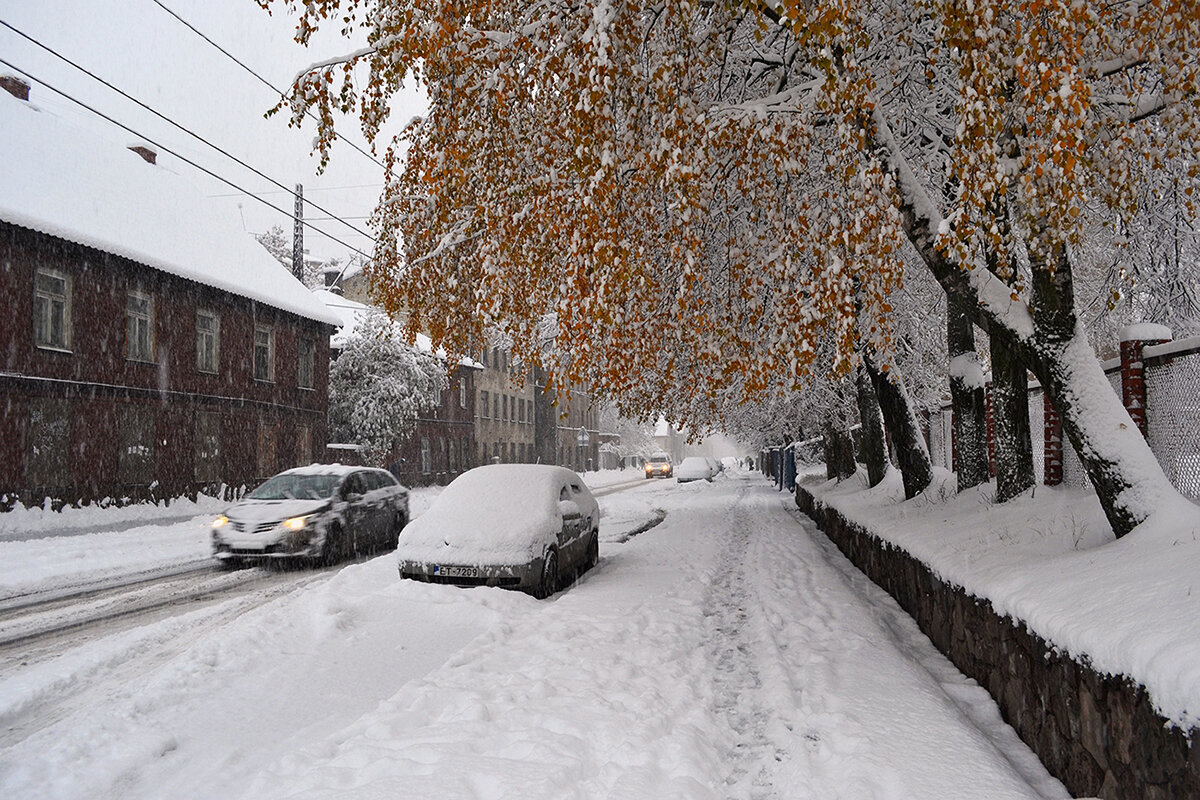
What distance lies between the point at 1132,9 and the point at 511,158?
485 centimetres

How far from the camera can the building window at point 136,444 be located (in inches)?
869

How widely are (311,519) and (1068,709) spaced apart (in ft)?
36.4

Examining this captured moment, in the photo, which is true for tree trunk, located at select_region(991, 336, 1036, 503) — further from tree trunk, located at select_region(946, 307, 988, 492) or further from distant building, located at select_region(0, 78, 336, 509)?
distant building, located at select_region(0, 78, 336, 509)

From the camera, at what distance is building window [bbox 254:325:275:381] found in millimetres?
28484

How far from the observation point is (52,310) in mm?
20375

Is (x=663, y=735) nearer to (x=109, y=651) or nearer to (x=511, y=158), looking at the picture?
(x=511, y=158)

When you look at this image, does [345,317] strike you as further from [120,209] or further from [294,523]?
[294,523]

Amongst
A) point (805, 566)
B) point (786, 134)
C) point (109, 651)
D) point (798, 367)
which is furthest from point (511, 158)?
point (805, 566)

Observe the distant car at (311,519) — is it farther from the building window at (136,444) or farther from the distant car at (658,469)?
the distant car at (658,469)

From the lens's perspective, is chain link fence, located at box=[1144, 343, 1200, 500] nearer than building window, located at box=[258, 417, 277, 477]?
Yes

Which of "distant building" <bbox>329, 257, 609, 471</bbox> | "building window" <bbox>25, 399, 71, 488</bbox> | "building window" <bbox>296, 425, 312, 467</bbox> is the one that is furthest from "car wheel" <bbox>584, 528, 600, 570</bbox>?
"distant building" <bbox>329, 257, 609, 471</bbox>

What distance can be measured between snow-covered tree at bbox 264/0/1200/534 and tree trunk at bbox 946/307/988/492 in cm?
314

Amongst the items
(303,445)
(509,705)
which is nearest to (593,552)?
(509,705)

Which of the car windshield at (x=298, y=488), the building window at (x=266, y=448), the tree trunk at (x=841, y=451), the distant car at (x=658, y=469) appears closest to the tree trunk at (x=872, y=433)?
the tree trunk at (x=841, y=451)
